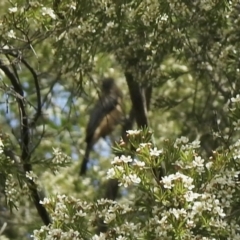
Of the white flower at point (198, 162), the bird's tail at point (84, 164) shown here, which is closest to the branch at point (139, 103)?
the bird's tail at point (84, 164)

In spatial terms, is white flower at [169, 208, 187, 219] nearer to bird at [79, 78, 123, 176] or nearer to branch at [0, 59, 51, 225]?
branch at [0, 59, 51, 225]

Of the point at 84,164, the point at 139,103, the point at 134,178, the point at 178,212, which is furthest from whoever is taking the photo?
the point at 84,164

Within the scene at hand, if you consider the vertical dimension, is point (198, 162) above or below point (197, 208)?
above

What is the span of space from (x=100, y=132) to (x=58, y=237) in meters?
5.73

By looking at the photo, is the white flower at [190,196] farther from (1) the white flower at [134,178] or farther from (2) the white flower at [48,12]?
(2) the white flower at [48,12]

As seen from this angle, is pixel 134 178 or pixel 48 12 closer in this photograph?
pixel 134 178

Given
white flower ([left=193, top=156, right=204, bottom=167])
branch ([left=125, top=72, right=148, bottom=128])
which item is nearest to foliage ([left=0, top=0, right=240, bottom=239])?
white flower ([left=193, top=156, right=204, bottom=167])

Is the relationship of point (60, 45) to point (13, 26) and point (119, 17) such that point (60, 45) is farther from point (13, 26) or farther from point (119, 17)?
point (13, 26)

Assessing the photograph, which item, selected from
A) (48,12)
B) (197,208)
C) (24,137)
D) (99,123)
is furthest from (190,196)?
(99,123)

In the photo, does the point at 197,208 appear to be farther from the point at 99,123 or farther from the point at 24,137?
the point at 99,123

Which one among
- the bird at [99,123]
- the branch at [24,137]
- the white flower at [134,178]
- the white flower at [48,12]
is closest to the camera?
the white flower at [134,178]

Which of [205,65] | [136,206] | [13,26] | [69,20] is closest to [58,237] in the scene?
[136,206]

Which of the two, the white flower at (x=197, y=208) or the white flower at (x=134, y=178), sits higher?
the white flower at (x=134, y=178)

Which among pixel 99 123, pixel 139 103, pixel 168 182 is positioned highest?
pixel 99 123
